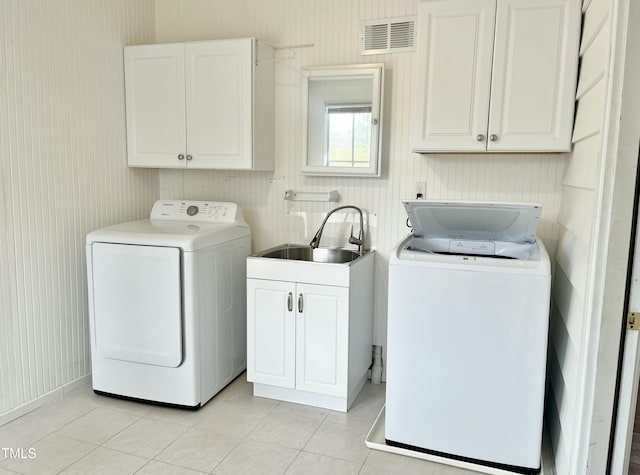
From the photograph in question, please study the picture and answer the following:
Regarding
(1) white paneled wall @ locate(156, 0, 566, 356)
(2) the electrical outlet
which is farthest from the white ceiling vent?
(2) the electrical outlet

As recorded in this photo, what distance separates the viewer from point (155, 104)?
10.3ft

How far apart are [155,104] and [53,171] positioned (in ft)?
2.46

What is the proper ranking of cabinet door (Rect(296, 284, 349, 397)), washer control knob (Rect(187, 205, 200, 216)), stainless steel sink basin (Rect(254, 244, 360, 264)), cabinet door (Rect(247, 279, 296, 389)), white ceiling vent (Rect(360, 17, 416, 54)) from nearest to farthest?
1. cabinet door (Rect(296, 284, 349, 397))
2. cabinet door (Rect(247, 279, 296, 389))
3. white ceiling vent (Rect(360, 17, 416, 54))
4. stainless steel sink basin (Rect(254, 244, 360, 264))
5. washer control knob (Rect(187, 205, 200, 216))

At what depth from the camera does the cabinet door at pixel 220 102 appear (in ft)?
9.74

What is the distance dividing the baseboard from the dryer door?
36 cm

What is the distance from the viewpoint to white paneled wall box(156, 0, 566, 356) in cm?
283

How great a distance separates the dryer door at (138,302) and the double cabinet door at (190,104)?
74cm

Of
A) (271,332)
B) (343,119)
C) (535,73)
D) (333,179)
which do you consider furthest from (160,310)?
(535,73)

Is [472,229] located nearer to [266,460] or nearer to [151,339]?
[266,460]

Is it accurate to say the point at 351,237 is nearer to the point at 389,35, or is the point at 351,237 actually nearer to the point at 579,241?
the point at 389,35

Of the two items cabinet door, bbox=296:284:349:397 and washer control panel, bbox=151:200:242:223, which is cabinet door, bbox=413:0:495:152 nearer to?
cabinet door, bbox=296:284:349:397

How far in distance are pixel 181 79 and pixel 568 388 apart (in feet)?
8.75

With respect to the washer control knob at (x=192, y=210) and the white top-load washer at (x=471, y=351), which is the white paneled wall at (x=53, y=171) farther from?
the white top-load washer at (x=471, y=351)

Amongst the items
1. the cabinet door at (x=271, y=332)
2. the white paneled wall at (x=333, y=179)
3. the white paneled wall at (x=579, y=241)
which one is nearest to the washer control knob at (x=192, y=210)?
the white paneled wall at (x=333, y=179)
